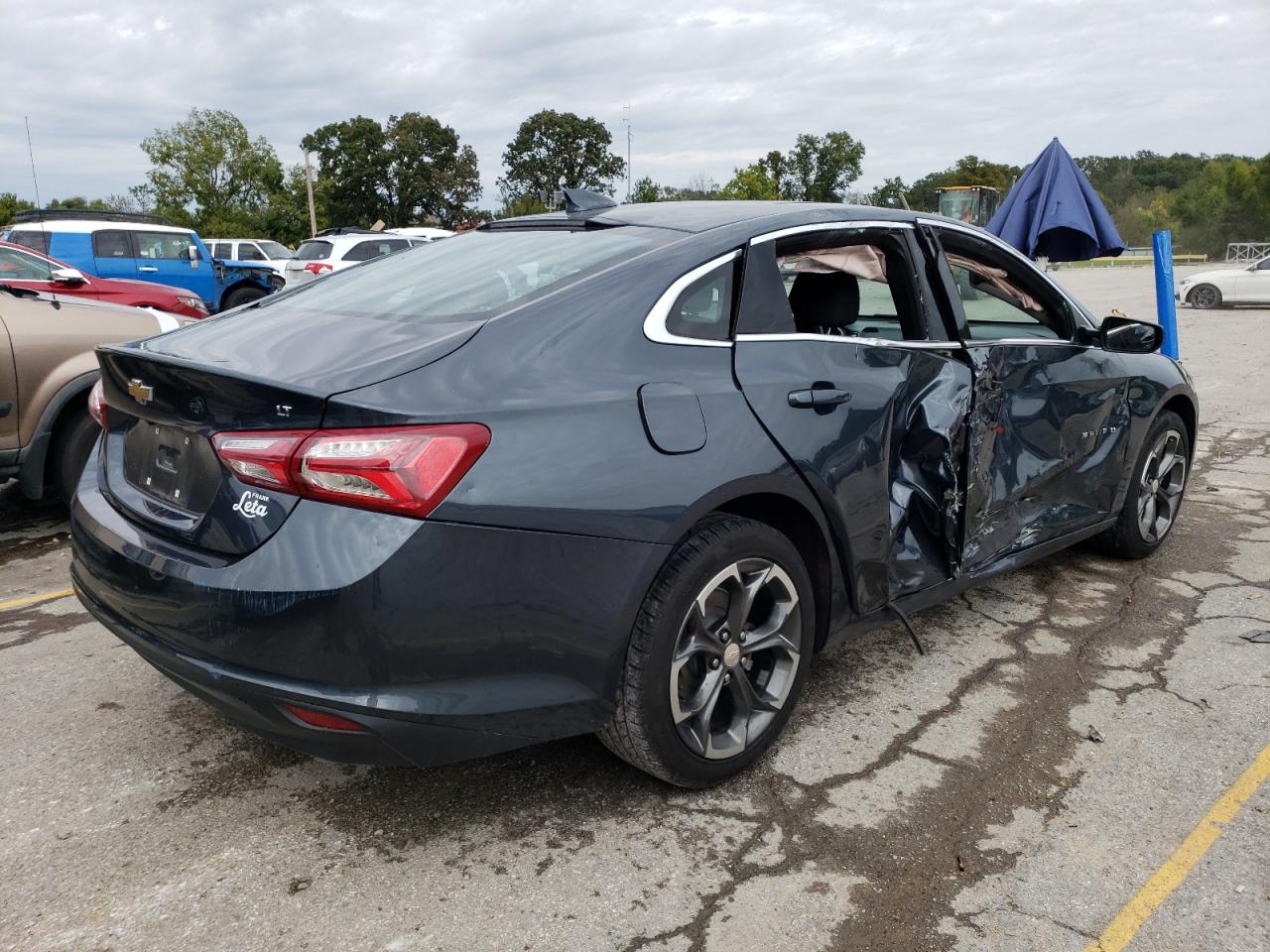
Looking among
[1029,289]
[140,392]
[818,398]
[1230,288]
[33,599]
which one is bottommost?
[33,599]

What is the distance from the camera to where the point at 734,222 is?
2.99 meters

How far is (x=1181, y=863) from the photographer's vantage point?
2.49 m

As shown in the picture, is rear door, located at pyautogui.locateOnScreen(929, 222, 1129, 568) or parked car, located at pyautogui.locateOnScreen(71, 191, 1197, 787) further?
rear door, located at pyautogui.locateOnScreen(929, 222, 1129, 568)

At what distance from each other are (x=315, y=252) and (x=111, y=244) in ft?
15.3

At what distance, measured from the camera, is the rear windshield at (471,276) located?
8.80 feet

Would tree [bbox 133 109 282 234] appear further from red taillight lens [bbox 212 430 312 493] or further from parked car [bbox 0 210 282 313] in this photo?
red taillight lens [bbox 212 430 312 493]

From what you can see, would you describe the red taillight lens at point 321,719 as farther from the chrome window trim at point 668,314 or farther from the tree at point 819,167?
the tree at point 819,167

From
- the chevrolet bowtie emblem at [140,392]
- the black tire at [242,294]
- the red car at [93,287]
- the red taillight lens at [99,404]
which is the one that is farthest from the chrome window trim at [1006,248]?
the black tire at [242,294]

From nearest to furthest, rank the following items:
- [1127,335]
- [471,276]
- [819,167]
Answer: [471,276] → [1127,335] → [819,167]

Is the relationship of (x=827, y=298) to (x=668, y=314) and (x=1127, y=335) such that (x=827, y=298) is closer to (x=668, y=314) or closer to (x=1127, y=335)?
(x=668, y=314)

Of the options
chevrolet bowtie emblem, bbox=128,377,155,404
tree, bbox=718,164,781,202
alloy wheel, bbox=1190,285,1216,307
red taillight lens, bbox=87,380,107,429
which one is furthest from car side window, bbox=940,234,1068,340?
tree, bbox=718,164,781,202

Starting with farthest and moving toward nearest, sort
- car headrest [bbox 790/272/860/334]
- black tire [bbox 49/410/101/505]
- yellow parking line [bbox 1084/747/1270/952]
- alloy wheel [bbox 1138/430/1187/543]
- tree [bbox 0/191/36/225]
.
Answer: tree [bbox 0/191/36/225], black tire [bbox 49/410/101/505], alloy wheel [bbox 1138/430/1187/543], car headrest [bbox 790/272/860/334], yellow parking line [bbox 1084/747/1270/952]

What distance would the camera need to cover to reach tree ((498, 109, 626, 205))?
283 feet

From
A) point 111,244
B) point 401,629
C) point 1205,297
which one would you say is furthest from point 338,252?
point 1205,297
